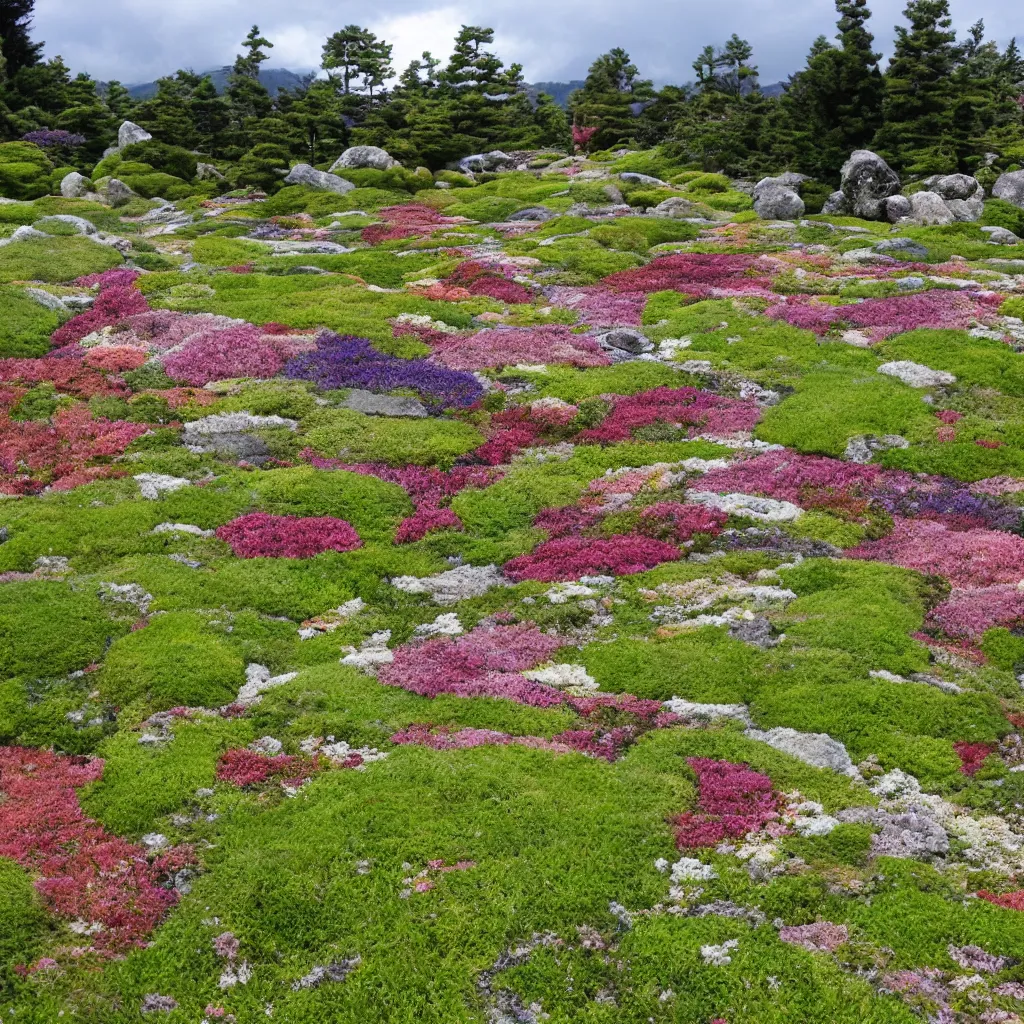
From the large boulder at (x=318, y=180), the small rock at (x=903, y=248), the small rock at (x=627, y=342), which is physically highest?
the large boulder at (x=318, y=180)

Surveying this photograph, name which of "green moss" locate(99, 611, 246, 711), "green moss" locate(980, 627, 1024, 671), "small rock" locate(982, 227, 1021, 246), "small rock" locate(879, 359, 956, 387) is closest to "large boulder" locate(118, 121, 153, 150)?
"small rock" locate(982, 227, 1021, 246)

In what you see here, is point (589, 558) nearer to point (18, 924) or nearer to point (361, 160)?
point (18, 924)

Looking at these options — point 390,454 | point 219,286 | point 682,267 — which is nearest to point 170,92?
point 219,286

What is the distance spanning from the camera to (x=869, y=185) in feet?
224

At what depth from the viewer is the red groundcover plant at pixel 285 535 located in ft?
72.1

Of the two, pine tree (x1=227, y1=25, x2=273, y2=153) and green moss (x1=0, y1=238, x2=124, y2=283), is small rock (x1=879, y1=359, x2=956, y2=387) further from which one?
pine tree (x1=227, y1=25, x2=273, y2=153)

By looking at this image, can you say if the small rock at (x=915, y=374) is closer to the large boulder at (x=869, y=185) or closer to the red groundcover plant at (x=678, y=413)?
the red groundcover plant at (x=678, y=413)

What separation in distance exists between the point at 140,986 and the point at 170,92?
10774 cm

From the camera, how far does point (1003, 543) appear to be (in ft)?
69.4

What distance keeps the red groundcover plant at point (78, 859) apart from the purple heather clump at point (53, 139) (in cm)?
9310

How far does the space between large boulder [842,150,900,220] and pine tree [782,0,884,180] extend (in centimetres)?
958

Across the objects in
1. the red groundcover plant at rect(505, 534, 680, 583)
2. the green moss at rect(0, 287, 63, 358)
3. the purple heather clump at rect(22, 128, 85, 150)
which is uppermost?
the purple heather clump at rect(22, 128, 85, 150)

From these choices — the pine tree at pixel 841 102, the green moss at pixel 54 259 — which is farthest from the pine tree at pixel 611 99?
the green moss at pixel 54 259

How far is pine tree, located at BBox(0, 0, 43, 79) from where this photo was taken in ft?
332
